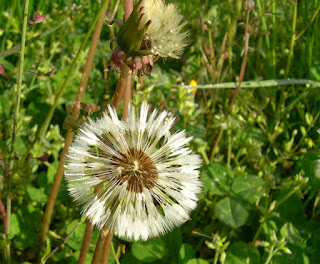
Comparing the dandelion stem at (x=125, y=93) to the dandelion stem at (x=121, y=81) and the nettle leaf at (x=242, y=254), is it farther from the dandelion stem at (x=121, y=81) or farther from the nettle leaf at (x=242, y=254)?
the nettle leaf at (x=242, y=254)

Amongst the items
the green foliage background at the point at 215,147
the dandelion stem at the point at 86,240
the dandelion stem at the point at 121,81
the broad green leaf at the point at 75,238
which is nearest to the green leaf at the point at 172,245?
the green foliage background at the point at 215,147

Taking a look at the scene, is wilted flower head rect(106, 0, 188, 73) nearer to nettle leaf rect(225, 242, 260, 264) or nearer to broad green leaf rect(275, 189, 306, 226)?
nettle leaf rect(225, 242, 260, 264)

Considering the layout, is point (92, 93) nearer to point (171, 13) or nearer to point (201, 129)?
point (201, 129)

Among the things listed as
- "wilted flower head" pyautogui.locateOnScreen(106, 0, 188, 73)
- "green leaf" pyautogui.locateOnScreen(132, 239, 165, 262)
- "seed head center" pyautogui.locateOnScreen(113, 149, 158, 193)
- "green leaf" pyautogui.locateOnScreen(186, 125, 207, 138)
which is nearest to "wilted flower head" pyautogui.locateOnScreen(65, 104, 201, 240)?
"seed head center" pyautogui.locateOnScreen(113, 149, 158, 193)

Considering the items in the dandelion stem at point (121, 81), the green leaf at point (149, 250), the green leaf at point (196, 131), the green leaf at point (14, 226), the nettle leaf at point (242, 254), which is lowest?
the green leaf at point (14, 226)

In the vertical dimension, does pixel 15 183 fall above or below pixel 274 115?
below

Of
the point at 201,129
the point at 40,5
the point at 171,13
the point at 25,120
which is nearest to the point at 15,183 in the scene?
the point at 25,120
